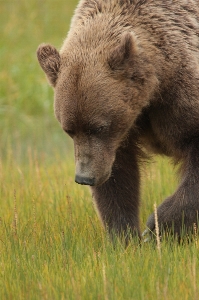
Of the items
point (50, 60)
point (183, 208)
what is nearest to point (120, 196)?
point (183, 208)

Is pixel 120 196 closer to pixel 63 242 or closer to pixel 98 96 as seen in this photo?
pixel 63 242

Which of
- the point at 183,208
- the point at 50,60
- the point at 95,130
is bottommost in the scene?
the point at 183,208

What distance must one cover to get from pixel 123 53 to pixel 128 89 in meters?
0.24

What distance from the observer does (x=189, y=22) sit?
5.15 metres

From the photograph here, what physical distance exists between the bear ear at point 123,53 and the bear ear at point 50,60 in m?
0.41

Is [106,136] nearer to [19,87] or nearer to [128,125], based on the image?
[128,125]

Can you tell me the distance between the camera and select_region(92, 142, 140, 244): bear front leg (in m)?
5.32

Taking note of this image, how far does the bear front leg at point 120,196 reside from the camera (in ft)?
17.4

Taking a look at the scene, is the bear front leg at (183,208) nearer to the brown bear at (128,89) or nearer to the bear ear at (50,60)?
the brown bear at (128,89)

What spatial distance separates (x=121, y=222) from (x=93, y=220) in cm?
40

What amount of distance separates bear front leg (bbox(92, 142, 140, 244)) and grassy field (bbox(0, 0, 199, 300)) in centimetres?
15

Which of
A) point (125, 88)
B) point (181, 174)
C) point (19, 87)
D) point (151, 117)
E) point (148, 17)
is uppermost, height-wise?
point (148, 17)

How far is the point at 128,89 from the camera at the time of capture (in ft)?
15.6

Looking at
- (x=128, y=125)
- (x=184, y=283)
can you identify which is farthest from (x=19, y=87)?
(x=184, y=283)
